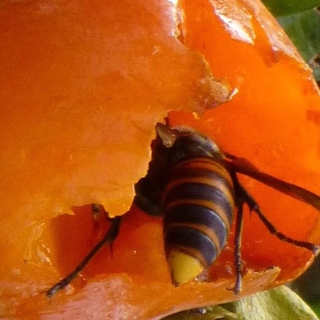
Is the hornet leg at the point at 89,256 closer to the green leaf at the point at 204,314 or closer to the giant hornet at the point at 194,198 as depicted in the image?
the giant hornet at the point at 194,198

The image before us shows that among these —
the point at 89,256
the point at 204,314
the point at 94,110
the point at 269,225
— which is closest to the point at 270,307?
the point at 204,314

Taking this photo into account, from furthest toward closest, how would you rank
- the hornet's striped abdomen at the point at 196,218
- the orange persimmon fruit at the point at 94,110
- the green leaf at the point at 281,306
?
the green leaf at the point at 281,306
the hornet's striped abdomen at the point at 196,218
the orange persimmon fruit at the point at 94,110

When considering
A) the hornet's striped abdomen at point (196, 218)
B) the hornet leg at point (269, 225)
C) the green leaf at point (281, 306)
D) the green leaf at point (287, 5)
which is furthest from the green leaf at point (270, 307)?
the green leaf at point (287, 5)

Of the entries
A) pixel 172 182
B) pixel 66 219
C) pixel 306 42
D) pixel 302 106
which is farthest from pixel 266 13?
pixel 306 42

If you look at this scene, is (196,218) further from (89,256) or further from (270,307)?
(270,307)

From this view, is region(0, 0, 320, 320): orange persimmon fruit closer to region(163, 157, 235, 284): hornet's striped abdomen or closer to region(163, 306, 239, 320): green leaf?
region(163, 157, 235, 284): hornet's striped abdomen

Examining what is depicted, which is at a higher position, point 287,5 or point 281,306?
point 287,5

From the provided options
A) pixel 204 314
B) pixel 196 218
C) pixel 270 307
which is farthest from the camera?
pixel 270 307
